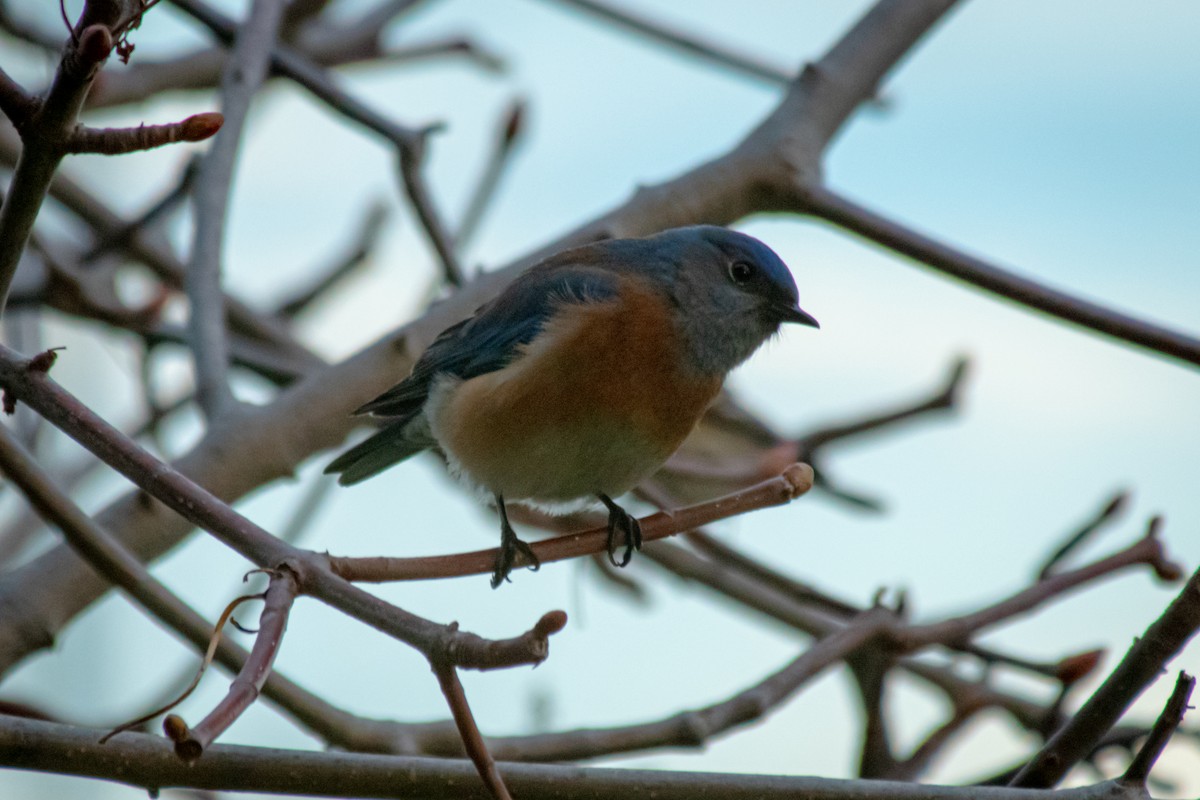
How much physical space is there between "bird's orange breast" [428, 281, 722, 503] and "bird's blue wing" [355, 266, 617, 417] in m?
0.07

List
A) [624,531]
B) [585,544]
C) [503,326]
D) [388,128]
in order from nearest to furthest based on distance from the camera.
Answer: [585,544] → [624,531] → [388,128] → [503,326]

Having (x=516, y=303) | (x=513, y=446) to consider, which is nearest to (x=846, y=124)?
(x=516, y=303)

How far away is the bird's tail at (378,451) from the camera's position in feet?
14.0

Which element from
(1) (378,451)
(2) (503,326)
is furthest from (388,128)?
(1) (378,451)

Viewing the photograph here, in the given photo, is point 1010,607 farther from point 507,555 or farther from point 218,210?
point 218,210

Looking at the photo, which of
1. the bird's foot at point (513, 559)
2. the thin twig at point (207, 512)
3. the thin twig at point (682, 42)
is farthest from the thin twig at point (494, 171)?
the thin twig at point (207, 512)

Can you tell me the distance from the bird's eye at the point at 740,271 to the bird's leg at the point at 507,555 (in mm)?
1096

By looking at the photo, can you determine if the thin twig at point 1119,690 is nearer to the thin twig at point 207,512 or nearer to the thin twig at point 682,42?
the thin twig at point 207,512

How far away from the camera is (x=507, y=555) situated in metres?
3.24

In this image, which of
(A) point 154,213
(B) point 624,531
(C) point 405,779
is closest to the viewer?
(C) point 405,779

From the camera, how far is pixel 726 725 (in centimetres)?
308

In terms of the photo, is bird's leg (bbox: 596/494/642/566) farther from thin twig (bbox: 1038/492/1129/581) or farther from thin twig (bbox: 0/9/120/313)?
thin twig (bbox: 0/9/120/313)

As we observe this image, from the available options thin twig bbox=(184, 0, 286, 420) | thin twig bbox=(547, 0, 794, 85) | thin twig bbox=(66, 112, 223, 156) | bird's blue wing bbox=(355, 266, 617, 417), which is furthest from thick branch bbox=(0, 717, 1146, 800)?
thin twig bbox=(547, 0, 794, 85)

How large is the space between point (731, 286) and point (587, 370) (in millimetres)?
759
